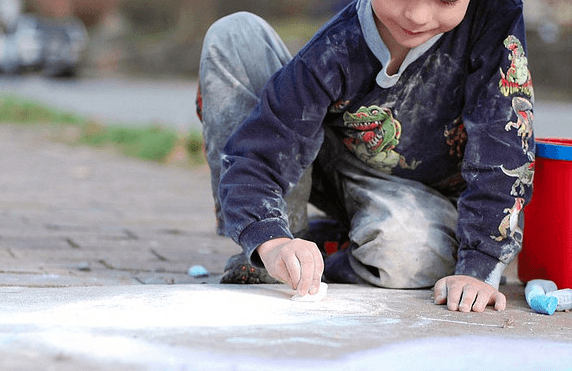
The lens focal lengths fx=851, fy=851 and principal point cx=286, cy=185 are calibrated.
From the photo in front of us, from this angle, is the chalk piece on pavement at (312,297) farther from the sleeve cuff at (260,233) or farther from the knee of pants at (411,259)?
the knee of pants at (411,259)

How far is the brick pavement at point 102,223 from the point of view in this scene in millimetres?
2422

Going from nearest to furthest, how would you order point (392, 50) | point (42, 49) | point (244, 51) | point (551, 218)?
point (392, 50) → point (551, 218) → point (244, 51) → point (42, 49)

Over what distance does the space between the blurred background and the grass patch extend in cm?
44

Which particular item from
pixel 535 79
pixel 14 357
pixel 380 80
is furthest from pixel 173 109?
pixel 14 357

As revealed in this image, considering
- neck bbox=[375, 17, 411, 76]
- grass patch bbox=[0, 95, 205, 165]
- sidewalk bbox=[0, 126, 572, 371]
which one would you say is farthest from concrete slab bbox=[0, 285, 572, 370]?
grass patch bbox=[0, 95, 205, 165]

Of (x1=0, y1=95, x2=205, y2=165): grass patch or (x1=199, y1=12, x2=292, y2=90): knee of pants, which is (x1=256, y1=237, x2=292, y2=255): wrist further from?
(x1=0, y1=95, x2=205, y2=165): grass patch

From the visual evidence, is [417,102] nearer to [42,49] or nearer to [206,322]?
[206,322]

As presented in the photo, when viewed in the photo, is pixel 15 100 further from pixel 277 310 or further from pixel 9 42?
pixel 9 42

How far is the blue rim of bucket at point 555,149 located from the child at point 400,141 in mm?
89

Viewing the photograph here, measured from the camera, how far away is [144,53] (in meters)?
18.0

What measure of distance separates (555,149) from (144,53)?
16493 mm

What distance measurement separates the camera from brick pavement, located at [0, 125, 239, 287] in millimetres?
2422

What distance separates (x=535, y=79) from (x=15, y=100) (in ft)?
21.5

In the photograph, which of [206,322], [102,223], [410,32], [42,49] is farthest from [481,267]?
[42,49]
